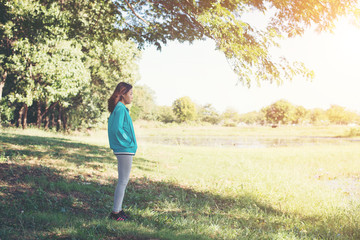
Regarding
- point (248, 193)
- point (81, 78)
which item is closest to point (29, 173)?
point (248, 193)

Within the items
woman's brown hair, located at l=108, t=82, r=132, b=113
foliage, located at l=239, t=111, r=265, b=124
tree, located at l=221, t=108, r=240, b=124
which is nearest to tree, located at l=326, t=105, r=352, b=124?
foliage, located at l=239, t=111, r=265, b=124

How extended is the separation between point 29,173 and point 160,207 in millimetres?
3823

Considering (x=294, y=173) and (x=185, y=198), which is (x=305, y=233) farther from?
(x=294, y=173)

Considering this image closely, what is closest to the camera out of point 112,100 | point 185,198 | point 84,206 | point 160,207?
point 112,100

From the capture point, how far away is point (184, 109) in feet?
339

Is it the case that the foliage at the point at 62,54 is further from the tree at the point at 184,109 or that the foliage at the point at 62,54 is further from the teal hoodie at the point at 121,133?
the tree at the point at 184,109

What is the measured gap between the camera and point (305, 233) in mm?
5070

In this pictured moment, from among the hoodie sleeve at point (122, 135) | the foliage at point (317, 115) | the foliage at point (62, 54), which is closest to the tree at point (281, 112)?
the foliage at point (317, 115)

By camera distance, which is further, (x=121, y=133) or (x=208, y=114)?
(x=208, y=114)

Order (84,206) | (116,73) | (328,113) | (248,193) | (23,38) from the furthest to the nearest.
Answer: (328,113)
(116,73)
(23,38)
(248,193)
(84,206)

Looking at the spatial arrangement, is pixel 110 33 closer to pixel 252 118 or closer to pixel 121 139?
pixel 121 139

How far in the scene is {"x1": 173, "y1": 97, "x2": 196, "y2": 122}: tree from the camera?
103250mm

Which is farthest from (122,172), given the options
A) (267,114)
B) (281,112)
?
(267,114)

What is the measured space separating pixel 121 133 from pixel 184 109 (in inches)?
3904
